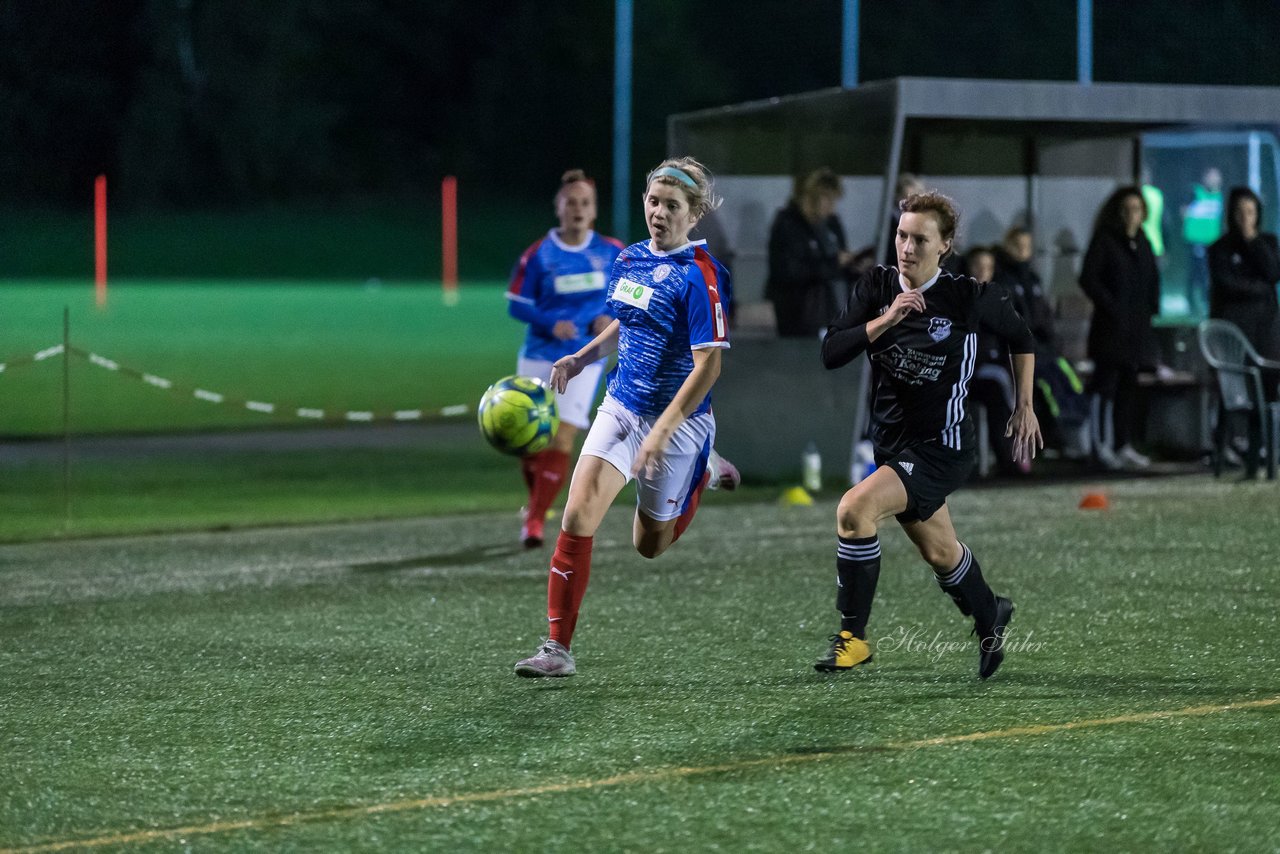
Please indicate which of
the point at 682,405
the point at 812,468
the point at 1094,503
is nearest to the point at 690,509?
the point at 682,405

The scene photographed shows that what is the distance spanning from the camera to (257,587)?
364 inches

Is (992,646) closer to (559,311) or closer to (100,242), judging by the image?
(559,311)

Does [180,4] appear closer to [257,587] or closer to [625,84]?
[625,84]

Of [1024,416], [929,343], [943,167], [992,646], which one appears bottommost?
[992,646]

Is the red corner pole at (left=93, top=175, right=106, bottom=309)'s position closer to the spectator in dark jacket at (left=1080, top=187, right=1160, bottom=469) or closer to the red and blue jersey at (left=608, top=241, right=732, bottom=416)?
the spectator in dark jacket at (left=1080, top=187, right=1160, bottom=469)

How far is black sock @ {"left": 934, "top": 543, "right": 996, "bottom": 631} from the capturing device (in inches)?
258

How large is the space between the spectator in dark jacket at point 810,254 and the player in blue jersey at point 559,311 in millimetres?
2815

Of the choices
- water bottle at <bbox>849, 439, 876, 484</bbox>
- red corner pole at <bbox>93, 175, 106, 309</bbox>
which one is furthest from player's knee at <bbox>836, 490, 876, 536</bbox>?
red corner pole at <bbox>93, 175, 106, 309</bbox>

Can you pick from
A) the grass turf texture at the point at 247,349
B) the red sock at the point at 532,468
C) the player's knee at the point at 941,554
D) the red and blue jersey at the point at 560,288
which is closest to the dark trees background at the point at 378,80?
the grass turf texture at the point at 247,349

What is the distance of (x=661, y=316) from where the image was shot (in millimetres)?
6551

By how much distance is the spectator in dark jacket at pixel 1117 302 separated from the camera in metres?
13.8

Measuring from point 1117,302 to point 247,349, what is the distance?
2028 cm

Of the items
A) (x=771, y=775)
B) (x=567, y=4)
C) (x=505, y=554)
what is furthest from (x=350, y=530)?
(x=567, y=4)

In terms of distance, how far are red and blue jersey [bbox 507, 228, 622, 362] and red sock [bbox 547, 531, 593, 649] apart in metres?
3.94
